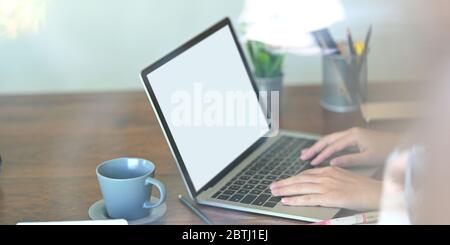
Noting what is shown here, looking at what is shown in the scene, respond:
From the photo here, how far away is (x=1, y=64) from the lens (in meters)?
1.22

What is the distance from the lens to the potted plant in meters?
1.30

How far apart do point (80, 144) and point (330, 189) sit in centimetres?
40

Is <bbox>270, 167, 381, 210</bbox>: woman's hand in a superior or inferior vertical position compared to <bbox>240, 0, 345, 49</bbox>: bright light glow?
inferior

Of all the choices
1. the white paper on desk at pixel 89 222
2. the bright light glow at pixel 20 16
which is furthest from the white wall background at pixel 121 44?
the white paper on desk at pixel 89 222

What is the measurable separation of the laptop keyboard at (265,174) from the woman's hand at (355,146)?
0.03 meters

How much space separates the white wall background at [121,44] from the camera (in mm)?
1265

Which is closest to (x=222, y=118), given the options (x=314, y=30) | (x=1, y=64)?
(x=1, y=64)

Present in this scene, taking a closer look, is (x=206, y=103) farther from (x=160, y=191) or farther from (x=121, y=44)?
(x=121, y=44)

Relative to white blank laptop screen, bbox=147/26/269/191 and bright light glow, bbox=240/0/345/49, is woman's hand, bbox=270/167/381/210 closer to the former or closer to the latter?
white blank laptop screen, bbox=147/26/269/191

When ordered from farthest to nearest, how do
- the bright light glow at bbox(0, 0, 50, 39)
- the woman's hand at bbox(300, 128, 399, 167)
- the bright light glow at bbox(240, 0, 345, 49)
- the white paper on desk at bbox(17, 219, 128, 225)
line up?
the bright light glow at bbox(240, 0, 345, 49) < the bright light glow at bbox(0, 0, 50, 39) < the woman's hand at bbox(300, 128, 399, 167) < the white paper on desk at bbox(17, 219, 128, 225)

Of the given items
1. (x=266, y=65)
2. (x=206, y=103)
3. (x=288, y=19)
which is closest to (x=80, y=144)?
(x=206, y=103)

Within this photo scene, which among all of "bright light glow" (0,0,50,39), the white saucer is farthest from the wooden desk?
"bright light glow" (0,0,50,39)

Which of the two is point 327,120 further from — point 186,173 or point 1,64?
point 1,64
